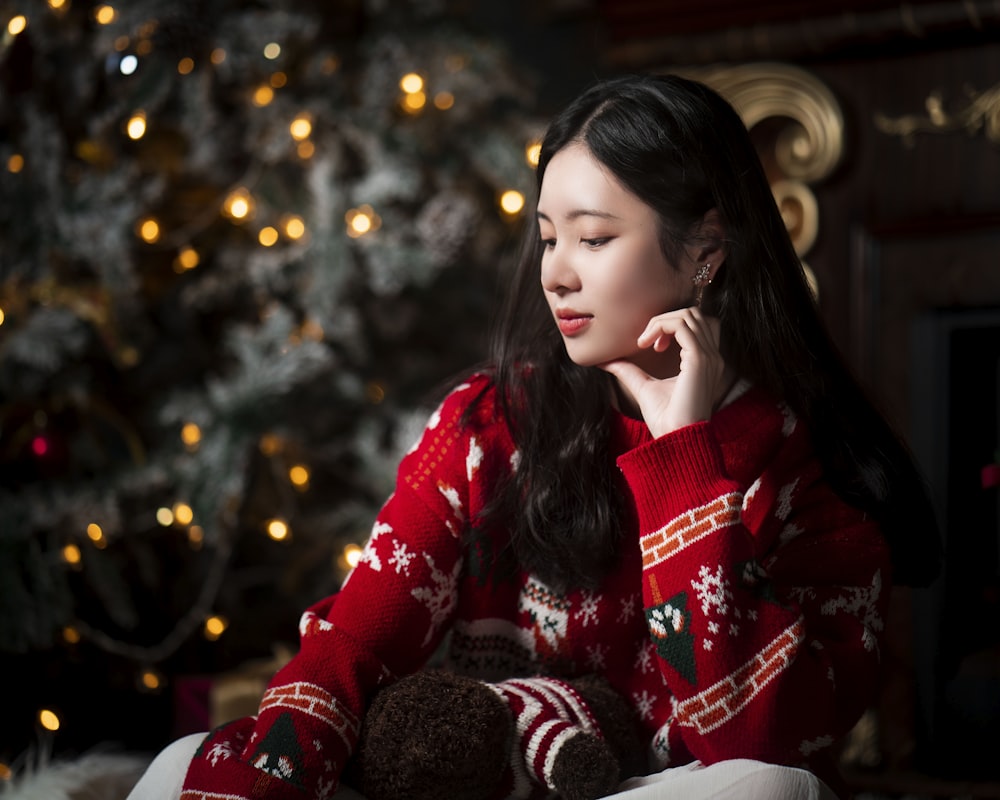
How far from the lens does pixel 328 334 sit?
1744 millimetres

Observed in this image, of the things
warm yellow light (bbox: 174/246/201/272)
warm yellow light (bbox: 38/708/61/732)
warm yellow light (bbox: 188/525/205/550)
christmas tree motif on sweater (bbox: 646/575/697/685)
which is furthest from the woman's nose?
warm yellow light (bbox: 38/708/61/732)

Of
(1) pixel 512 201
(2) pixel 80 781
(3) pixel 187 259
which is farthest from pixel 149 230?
(2) pixel 80 781

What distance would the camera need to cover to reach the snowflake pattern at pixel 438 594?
3.25 ft

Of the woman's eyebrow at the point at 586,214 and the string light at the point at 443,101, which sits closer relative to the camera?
the woman's eyebrow at the point at 586,214

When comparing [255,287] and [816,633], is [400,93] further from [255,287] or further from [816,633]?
[816,633]

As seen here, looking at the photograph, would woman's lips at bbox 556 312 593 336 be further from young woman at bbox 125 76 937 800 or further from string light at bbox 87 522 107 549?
string light at bbox 87 522 107 549

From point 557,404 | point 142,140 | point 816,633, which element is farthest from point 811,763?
point 142,140

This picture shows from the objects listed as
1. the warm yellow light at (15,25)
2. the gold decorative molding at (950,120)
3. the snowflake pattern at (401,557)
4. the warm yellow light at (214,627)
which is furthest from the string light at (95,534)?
the gold decorative molding at (950,120)

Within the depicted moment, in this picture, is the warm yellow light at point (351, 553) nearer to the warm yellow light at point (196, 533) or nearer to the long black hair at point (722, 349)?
the warm yellow light at point (196, 533)

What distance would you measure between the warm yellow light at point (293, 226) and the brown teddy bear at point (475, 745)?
1056 millimetres

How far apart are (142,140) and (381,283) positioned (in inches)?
23.5

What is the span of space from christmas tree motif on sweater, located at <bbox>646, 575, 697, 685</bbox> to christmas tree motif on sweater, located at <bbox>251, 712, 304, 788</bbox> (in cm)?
33

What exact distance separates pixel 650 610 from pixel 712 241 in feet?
1.19

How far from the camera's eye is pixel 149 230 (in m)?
1.78
